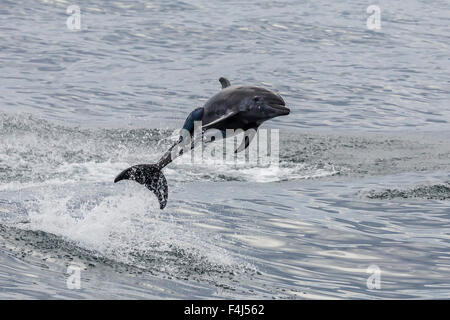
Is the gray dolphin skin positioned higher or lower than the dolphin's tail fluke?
higher

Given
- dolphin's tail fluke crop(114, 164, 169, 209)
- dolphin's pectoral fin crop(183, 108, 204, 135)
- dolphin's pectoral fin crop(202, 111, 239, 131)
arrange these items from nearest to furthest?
dolphin's pectoral fin crop(202, 111, 239, 131) → dolphin's tail fluke crop(114, 164, 169, 209) → dolphin's pectoral fin crop(183, 108, 204, 135)

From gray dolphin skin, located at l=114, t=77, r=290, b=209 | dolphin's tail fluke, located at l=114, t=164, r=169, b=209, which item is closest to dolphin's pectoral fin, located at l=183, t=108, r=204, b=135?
gray dolphin skin, located at l=114, t=77, r=290, b=209

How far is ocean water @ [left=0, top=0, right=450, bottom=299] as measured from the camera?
42.4 ft

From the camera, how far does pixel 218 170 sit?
19.2 meters

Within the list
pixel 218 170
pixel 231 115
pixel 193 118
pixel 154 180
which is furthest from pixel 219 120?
pixel 218 170

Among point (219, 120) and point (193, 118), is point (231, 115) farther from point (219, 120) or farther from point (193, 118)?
point (193, 118)

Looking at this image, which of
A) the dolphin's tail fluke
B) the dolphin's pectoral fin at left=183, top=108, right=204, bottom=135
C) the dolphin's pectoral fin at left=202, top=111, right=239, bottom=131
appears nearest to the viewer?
the dolphin's pectoral fin at left=202, top=111, right=239, bottom=131

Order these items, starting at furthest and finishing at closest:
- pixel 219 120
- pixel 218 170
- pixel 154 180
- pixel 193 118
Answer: pixel 218 170
pixel 193 118
pixel 154 180
pixel 219 120

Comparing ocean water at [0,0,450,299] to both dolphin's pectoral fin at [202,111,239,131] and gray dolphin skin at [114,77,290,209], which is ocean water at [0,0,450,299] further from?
dolphin's pectoral fin at [202,111,239,131]

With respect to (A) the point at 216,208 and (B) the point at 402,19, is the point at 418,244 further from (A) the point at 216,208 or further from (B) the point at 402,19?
(B) the point at 402,19

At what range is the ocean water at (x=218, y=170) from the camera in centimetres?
1292

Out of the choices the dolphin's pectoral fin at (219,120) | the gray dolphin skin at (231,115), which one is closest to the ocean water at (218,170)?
the gray dolphin skin at (231,115)

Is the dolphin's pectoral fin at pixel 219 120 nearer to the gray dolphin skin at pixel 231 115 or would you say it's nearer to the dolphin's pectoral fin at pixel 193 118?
the gray dolphin skin at pixel 231 115

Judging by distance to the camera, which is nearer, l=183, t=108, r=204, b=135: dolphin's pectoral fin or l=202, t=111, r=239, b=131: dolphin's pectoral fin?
l=202, t=111, r=239, b=131: dolphin's pectoral fin
